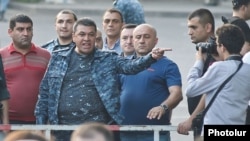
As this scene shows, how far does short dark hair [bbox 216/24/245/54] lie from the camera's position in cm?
922

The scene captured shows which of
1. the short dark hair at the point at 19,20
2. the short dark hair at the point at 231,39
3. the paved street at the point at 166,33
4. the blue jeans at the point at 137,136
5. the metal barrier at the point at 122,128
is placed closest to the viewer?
the short dark hair at the point at 231,39

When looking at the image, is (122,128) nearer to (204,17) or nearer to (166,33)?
(204,17)

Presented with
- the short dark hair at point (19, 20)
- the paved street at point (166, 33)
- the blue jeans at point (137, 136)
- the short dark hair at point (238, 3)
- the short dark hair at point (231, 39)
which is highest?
the short dark hair at point (238, 3)

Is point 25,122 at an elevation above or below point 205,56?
below

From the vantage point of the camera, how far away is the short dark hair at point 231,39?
9.22 metres

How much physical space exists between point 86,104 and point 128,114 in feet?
2.08

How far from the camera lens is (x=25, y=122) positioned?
10.7 meters

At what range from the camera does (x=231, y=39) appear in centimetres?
922

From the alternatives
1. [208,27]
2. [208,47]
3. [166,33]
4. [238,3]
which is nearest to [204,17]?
[208,27]

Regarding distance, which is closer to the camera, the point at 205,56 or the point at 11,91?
the point at 205,56

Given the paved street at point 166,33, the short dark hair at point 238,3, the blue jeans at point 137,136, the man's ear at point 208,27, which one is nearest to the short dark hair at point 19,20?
the blue jeans at point 137,136

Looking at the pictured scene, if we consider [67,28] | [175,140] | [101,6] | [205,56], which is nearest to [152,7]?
[101,6]

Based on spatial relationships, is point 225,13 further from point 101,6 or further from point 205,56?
point 205,56

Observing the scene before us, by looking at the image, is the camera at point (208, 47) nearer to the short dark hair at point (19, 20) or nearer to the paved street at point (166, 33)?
the short dark hair at point (19, 20)
